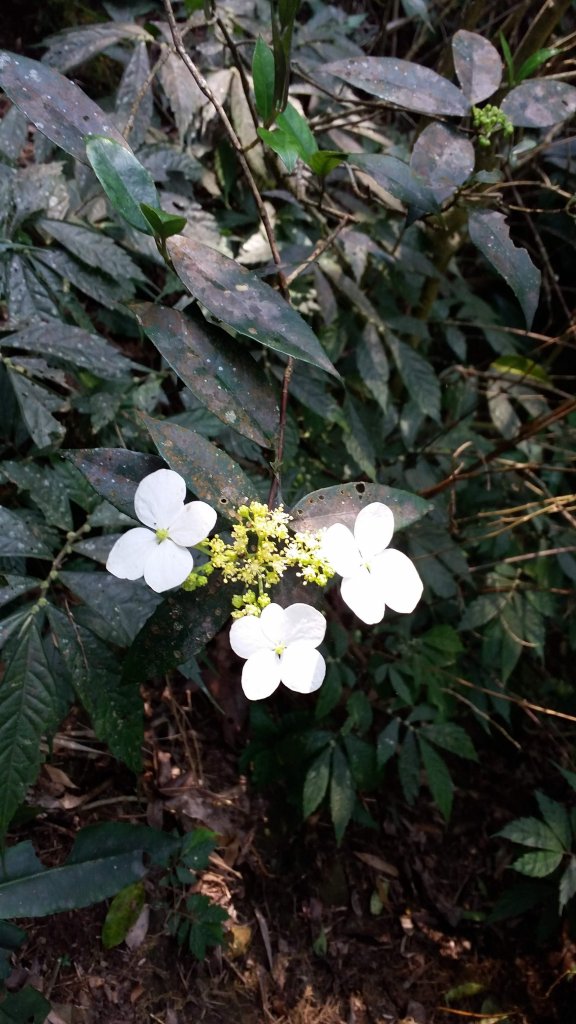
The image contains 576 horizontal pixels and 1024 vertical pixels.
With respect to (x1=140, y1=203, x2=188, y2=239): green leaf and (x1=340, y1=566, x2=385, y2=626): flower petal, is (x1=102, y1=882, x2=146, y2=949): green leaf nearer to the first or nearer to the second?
(x1=340, y1=566, x2=385, y2=626): flower petal

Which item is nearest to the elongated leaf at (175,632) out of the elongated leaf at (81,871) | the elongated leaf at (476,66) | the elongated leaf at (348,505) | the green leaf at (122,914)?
the elongated leaf at (348,505)

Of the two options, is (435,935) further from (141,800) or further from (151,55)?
(151,55)

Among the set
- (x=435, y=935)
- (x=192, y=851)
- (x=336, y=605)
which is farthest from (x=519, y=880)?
(x=192, y=851)

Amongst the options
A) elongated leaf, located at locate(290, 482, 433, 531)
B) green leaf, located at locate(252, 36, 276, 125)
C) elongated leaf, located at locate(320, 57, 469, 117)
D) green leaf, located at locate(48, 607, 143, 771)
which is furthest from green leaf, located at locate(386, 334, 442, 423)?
green leaf, located at locate(48, 607, 143, 771)

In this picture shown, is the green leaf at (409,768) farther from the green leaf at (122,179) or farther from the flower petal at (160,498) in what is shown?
the green leaf at (122,179)

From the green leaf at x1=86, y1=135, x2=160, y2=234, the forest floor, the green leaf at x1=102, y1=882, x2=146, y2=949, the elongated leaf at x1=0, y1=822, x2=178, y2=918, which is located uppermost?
the green leaf at x1=86, y1=135, x2=160, y2=234
